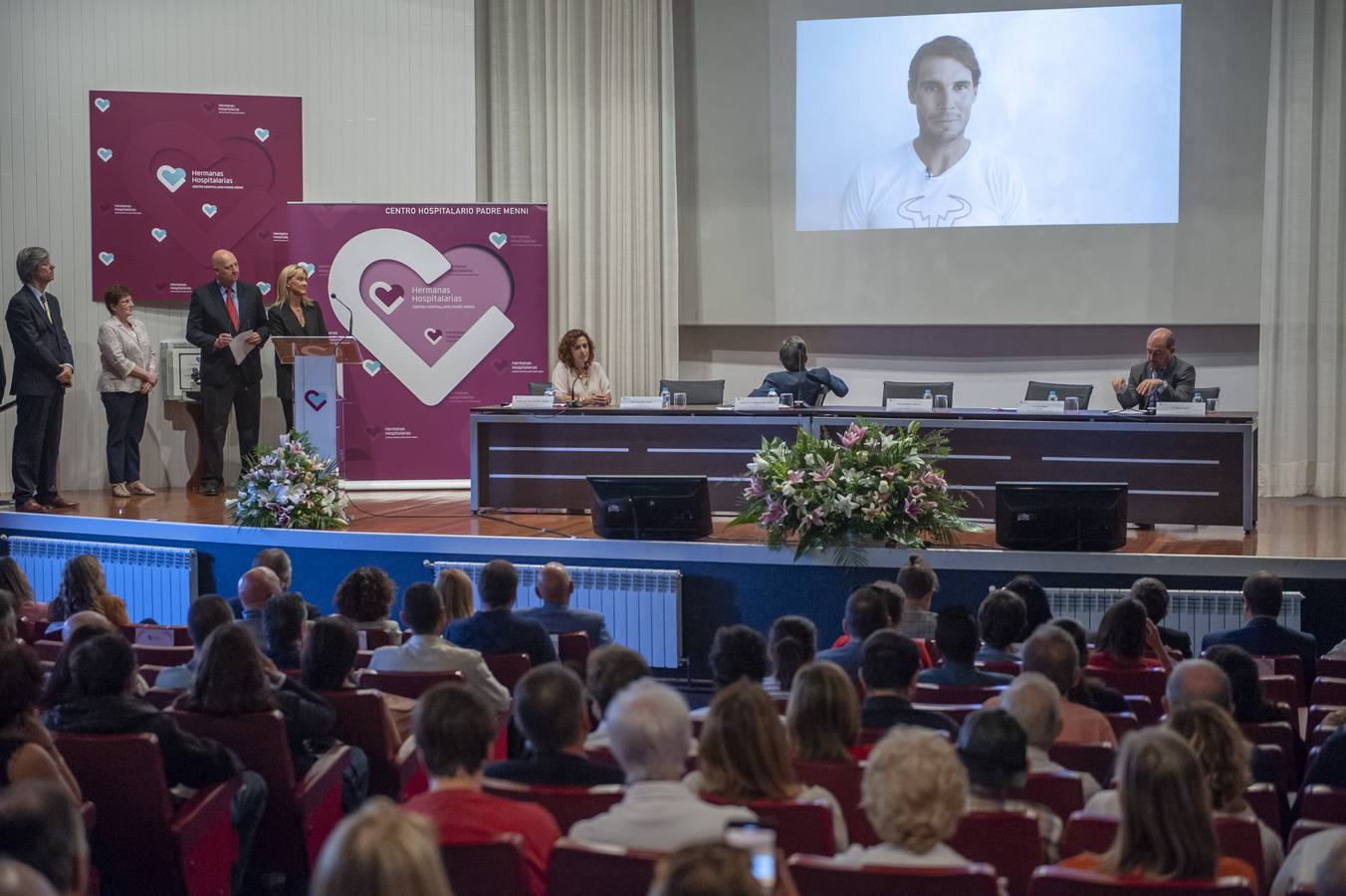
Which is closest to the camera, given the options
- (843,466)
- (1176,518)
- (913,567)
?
(913,567)

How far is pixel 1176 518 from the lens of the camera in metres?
7.52

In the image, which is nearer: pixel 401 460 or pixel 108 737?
pixel 108 737

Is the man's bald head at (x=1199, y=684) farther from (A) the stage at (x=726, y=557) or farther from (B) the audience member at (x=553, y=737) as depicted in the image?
(A) the stage at (x=726, y=557)

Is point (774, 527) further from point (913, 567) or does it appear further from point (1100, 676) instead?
point (1100, 676)

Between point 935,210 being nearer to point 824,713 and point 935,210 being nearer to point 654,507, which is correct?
point 654,507

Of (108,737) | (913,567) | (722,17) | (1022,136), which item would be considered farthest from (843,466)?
(722,17)

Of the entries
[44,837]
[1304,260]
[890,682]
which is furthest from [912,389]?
[44,837]

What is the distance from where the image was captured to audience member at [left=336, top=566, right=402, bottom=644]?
4949mm

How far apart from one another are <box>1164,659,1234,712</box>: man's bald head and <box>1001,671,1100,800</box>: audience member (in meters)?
0.29

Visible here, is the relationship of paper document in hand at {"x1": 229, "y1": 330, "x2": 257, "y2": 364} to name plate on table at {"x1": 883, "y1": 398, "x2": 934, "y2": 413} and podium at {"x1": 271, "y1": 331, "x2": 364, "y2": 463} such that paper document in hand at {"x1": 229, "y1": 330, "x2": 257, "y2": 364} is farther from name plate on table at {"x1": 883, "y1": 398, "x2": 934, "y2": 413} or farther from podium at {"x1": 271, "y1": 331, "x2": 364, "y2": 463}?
name plate on table at {"x1": 883, "y1": 398, "x2": 934, "y2": 413}

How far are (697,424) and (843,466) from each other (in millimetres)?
1742

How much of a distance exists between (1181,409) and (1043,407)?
2.84 ft

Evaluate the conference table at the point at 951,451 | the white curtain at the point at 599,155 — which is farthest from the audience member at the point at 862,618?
the white curtain at the point at 599,155

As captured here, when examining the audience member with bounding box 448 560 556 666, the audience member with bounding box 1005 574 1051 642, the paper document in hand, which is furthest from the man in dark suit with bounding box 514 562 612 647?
the paper document in hand
